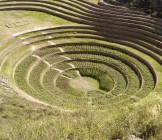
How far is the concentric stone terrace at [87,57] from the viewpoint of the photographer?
104 ft

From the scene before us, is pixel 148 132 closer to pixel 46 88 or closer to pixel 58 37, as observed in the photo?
pixel 46 88

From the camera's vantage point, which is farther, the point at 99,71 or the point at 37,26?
the point at 37,26

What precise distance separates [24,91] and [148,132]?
16407mm

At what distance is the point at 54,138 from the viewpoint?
14.5 metres

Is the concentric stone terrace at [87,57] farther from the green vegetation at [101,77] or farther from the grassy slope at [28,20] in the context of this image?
the grassy slope at [28,20]

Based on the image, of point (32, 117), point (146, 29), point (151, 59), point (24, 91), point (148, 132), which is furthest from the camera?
point (146, 29)

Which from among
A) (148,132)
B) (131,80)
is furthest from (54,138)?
(131,80)

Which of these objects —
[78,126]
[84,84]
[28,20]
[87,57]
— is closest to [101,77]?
[84,84]

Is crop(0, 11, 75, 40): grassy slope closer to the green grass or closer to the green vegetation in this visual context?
the green vegetation

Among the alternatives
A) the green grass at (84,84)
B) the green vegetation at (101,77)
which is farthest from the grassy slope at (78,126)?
the green vegetation at (101,77)

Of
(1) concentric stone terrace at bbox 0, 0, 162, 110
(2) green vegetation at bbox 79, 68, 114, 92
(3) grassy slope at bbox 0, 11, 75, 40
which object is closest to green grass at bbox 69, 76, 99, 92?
(1) concentric stone terrace at bbox 0, 0, 162, 110

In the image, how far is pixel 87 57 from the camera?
37906 millimetres

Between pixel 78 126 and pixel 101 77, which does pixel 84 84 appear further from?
pixel 78 126

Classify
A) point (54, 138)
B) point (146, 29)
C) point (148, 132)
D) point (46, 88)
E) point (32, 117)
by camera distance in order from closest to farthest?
point (54, 138), point (148, 132), point (32, 117), point (46, 88), point (146, 29)
